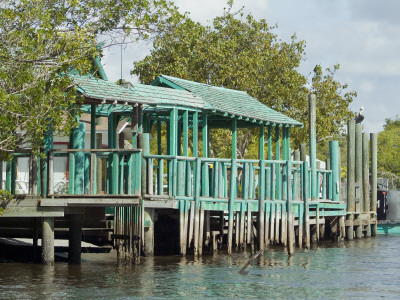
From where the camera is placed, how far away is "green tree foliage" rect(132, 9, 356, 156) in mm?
41500

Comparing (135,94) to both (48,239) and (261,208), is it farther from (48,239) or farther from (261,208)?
(261,208)

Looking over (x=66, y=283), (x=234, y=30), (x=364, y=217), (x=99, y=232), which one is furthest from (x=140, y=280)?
(x=234, y=30)

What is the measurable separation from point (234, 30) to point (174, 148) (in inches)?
766

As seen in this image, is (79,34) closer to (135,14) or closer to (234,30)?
(135,14)

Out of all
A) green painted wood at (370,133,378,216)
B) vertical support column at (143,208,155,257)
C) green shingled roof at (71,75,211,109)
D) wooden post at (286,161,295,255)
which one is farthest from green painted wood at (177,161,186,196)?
green painted wood at (370,133,378,216)

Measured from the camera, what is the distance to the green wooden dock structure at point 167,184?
21.0m

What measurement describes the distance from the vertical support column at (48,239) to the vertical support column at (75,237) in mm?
1165

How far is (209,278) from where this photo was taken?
20.7 meters

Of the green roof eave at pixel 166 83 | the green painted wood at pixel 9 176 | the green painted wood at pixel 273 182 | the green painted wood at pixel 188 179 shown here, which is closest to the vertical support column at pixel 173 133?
the green painted wood at pixel 188 179

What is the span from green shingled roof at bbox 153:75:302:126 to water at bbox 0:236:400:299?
4423 millimetres

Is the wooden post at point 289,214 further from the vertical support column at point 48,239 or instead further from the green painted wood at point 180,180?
the vertical support column at point 48,239

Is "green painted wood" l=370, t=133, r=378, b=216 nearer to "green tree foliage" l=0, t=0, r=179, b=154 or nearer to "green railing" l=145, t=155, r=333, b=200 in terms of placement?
"green railing" l=145, t=155, r=333, b=200

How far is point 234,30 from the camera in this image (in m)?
43.2

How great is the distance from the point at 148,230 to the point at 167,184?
262 cm
